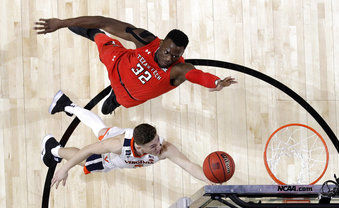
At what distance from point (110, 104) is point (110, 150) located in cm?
76

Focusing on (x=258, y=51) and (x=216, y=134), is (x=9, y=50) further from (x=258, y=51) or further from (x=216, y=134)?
(x=258, y=51)

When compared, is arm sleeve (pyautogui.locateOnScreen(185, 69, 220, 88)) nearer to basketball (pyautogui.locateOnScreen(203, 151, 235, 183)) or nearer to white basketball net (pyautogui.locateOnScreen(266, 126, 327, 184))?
basketball (pyautogui.locateOnScreen(203, 151, 235, 183))

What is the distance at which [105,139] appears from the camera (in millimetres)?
3941

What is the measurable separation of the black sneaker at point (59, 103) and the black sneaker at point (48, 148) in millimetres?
285

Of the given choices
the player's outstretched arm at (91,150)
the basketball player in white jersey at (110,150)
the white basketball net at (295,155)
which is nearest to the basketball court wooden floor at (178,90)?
the white basketball net at (295,155)

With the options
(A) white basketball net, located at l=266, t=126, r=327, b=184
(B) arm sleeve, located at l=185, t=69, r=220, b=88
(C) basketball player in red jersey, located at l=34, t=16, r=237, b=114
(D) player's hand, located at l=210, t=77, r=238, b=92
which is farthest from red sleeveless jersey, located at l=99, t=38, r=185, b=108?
(A) white basketball net, located at l=266, t=126, r=327, b=184

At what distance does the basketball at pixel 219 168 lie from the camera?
138 inches

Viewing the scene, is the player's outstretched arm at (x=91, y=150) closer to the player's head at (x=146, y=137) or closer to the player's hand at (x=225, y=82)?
the player's head at (x=146, y=137)

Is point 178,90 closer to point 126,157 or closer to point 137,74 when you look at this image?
point 137,74

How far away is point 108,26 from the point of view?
417 cm

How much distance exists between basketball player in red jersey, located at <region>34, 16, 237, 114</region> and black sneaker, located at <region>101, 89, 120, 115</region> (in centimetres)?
10

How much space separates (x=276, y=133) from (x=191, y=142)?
901 mm

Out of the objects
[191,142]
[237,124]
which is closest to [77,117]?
[191,142]

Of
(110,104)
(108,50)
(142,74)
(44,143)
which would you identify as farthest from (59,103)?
(142,74)
